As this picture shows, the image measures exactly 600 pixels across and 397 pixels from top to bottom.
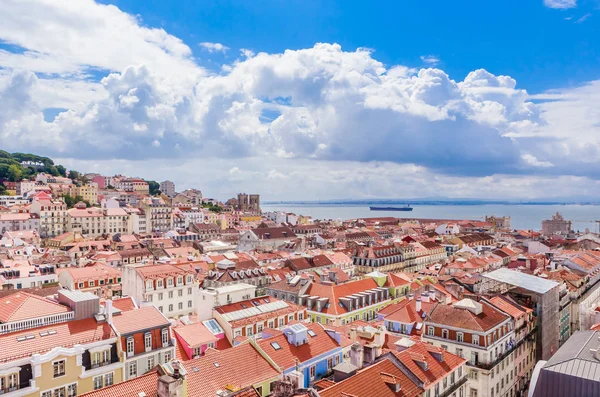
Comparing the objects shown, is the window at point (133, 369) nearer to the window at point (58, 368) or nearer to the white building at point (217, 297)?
the window at point (58, 368)

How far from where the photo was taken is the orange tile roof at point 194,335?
3332 cm

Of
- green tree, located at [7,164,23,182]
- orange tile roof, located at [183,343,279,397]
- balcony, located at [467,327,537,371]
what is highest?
green tree, located at [7,164,23,182]

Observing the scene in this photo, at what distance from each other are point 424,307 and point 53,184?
6596 inches

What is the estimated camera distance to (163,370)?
21.6m

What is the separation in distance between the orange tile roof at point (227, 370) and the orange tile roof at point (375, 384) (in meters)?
5.85

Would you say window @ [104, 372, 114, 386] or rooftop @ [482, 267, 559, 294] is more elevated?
→ rooftop @ [482, 267, 559, 294]

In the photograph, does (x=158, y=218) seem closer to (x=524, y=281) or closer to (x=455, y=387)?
(x=524, y=281)

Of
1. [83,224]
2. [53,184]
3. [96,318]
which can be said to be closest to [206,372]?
[96,318]

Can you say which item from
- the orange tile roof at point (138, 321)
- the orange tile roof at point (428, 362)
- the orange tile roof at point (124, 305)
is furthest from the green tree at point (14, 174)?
the orange tile roof at point (428, 362)

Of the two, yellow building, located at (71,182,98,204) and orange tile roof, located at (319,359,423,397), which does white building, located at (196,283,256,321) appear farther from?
yellow building, located at (71,182,98,204)

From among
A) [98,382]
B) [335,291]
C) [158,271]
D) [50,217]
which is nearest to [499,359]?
[335,291]

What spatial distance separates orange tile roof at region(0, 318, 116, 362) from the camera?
80.6ft

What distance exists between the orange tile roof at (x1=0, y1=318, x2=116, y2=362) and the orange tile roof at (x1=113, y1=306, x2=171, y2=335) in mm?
752

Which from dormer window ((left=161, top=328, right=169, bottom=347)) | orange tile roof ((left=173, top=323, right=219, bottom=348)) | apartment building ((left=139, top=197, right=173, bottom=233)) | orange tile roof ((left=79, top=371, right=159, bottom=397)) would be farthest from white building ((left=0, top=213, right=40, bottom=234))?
orange tile roof ((left=79, top=371, right=159, bottom=397))
